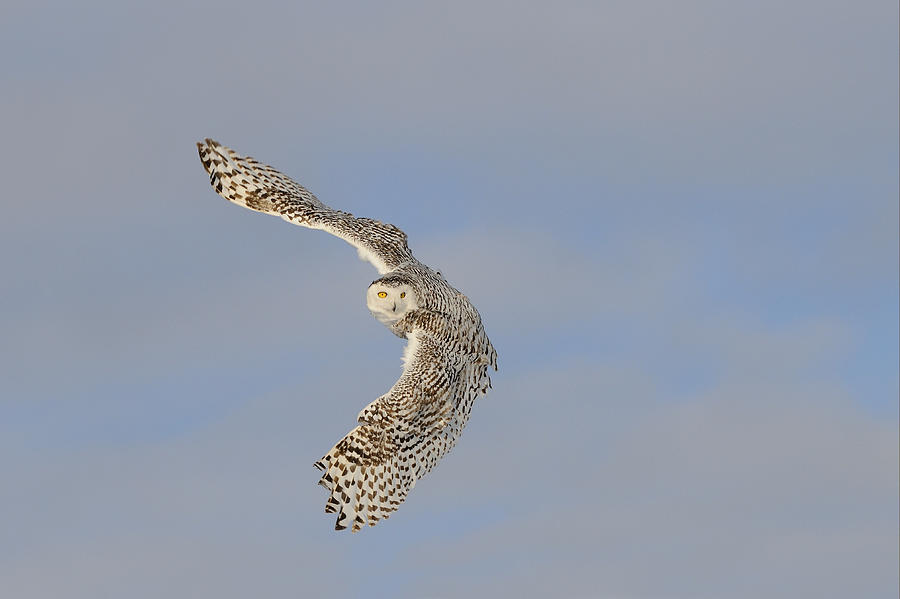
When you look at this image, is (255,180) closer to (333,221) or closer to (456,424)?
(333,221)

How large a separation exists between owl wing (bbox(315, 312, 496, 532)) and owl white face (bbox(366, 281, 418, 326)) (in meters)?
0.53

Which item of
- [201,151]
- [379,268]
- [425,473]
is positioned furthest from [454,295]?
[201,151]

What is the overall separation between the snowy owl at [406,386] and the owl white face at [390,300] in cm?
2

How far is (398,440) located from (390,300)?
2.57m

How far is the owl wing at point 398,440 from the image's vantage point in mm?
28312

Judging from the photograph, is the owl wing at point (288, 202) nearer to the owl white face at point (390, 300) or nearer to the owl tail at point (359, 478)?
the owl white face at point (390, 300)

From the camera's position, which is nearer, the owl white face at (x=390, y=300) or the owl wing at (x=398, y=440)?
the owl wing at (x=398, y=440)

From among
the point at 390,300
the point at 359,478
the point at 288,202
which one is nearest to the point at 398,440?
the point at 359,478

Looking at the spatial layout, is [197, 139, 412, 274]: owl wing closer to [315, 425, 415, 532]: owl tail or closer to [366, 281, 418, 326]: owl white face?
[366, 281, 418, 326]: owl white face

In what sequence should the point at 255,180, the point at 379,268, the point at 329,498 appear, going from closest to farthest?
the point at 329,498, the point at 379,268, the point at 255,180

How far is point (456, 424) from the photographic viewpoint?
2977 centimetres

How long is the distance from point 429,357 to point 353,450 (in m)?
2.24

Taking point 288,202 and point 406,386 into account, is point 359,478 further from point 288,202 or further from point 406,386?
point 288,202

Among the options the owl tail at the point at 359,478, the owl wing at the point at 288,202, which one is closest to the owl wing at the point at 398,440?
the owl tail at the point at 359,478
